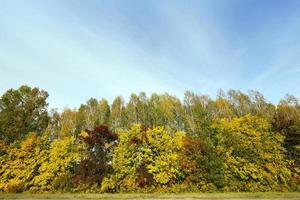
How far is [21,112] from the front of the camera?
102 ft

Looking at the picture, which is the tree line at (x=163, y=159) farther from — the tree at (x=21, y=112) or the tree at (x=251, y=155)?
the tree at (x=21, y=112)

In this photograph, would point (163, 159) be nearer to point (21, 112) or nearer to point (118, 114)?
point (21, 112)

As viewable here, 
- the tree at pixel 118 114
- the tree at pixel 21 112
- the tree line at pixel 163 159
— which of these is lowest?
the tree line at pixel 163 159

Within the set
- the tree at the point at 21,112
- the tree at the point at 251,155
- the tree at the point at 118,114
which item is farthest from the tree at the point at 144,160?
the tree at the point at 118,114

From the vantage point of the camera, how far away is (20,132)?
30344mm

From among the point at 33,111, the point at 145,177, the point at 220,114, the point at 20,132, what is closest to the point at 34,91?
the point at 33,111

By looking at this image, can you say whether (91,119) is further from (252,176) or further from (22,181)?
(252,176)

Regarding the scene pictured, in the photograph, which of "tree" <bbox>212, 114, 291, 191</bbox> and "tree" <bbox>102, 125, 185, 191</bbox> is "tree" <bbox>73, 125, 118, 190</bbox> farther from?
"tree" <bbox>212, 114, 291, 191</bbox>

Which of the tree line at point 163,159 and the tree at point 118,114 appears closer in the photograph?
the tree line at point 163,159

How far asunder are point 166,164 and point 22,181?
1268 centimetres

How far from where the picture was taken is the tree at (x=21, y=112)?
1164 inches

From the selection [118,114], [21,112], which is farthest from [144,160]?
[118,114]

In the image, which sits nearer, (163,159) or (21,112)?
(163,159)

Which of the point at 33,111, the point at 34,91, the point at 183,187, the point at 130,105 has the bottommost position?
the point at 183,187
